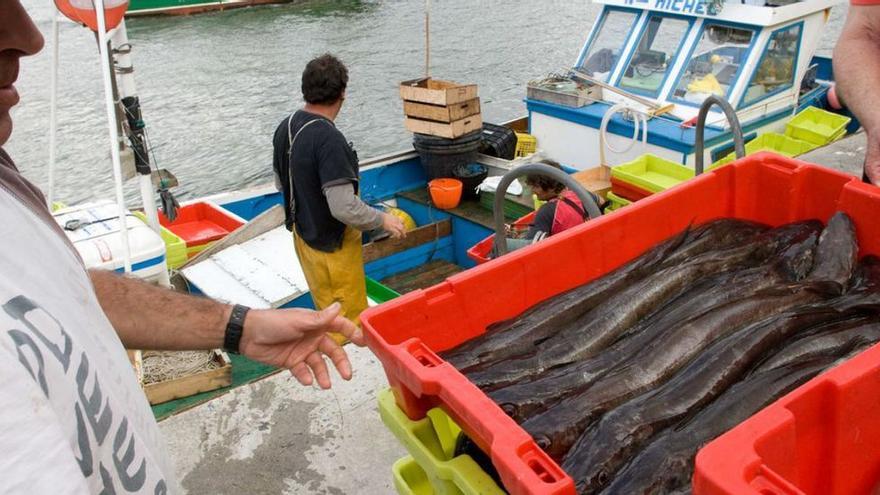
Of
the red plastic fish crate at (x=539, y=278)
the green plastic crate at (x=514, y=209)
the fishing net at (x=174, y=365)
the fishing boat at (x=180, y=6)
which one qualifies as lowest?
the fishing net at (x=174, y=365)

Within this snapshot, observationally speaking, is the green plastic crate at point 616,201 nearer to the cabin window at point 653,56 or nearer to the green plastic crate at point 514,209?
the green plastic crate at point 514,209

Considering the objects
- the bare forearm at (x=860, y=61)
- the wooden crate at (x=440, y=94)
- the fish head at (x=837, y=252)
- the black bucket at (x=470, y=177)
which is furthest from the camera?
the black bucket at (x=470, y=177)

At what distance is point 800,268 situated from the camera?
2.45 metres

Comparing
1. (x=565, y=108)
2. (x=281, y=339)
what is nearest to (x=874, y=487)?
(x=281, y=339)

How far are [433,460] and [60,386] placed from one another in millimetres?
966

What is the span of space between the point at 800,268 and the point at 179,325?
202 cm

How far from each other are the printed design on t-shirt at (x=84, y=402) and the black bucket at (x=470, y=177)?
7128mm

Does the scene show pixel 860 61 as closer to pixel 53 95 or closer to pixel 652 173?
pixel 652 173

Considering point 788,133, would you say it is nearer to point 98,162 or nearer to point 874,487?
point 874,487

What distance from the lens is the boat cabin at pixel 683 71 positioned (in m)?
7.17

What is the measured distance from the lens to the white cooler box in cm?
499

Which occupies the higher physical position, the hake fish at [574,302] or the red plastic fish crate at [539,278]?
the red plastic fish crate at [539,278]

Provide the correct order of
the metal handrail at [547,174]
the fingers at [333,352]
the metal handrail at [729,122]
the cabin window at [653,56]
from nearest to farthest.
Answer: the fingers at [333,352] → the metal handrail at [547,174] → the metal handrail at [729,122] → the cabin window at [653,56]

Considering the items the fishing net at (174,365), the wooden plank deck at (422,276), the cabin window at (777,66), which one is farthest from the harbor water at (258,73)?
the fishing net at (174,365)
